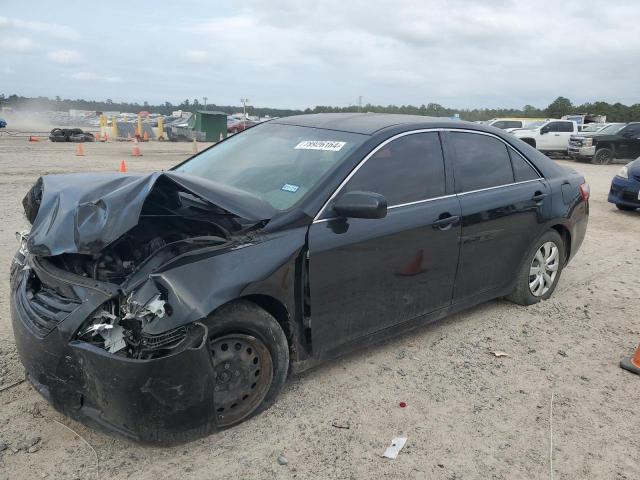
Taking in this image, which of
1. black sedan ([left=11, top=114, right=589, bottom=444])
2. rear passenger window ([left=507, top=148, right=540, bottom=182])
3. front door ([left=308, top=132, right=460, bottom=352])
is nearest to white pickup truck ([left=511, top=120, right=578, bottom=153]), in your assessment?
rear passenger window ([left=507, top=148, right=540, bottom=182])

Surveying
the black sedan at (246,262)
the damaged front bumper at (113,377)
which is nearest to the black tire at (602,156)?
the black sedan at (246,262)

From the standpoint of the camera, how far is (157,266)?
2666 millimetres

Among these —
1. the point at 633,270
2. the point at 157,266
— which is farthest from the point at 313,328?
the point at 633,270

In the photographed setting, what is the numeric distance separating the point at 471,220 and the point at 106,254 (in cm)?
260

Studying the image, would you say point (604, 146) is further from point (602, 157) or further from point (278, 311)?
point (278, 311)

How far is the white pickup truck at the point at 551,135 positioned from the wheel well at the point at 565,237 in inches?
787

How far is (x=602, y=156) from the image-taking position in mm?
21594

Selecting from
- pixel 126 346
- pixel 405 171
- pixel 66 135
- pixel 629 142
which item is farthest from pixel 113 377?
pixel 66 135

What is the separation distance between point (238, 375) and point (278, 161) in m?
1.56

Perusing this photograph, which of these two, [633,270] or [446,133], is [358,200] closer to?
[446,133]

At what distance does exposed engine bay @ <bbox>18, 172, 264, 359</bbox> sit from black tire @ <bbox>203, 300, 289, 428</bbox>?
0.22 meters

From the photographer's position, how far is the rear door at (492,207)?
13.3 ft

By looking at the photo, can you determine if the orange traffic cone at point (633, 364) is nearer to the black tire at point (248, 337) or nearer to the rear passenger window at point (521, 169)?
the rear passenger window at point (521, 169)

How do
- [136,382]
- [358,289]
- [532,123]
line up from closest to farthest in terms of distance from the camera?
[136,382] < [358,289] < [532,123]
